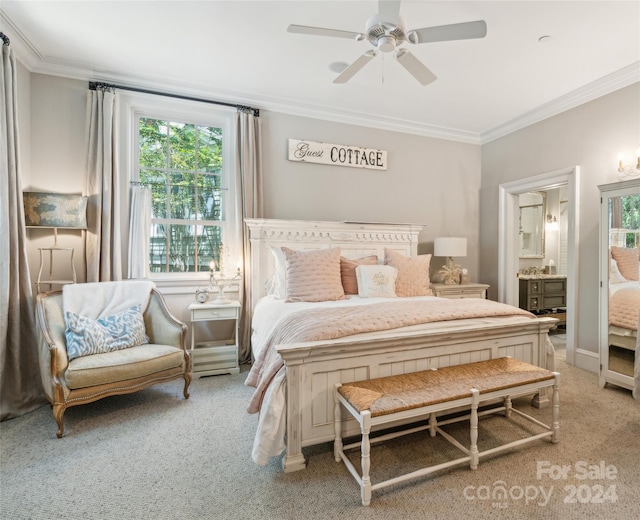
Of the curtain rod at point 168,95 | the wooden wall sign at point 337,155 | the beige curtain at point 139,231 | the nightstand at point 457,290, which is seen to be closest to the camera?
the curtain rod at point 168,95

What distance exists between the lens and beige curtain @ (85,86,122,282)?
9.89 feet

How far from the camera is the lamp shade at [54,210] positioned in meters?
2.67

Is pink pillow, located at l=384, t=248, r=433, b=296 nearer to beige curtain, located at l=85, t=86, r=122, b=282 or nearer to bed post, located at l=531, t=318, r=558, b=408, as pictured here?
bed post, located at l=531, t=318, r=558, b=408

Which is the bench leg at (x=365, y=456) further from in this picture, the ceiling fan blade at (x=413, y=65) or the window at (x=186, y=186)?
the window at (x=186, y=186)

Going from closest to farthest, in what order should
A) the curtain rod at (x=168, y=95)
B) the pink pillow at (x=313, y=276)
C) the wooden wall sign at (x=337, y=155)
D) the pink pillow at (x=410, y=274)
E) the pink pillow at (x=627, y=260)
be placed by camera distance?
the pink pillow at (x=627, y=260) → the pink pillow at (x=313, y=276) → the curtain rod at (x=168, y=95) → the pink pillow at (x=410, y=274) → the wooden wall sign at (x=337, y=155)

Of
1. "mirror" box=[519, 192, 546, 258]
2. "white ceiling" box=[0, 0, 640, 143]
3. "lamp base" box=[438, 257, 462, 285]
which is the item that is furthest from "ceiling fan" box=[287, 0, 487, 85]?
"mirror" box=[519, 192, 546, 258]

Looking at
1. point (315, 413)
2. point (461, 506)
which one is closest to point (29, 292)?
point (315, 413)

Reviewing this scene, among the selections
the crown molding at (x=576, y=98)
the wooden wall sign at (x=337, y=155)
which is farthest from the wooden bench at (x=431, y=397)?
the crown molding at (x=576, y=98)

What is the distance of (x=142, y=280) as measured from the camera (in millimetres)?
3111

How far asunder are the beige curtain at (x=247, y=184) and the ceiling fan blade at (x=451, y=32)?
2046 millimetres

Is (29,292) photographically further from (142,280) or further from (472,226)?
(472,226)

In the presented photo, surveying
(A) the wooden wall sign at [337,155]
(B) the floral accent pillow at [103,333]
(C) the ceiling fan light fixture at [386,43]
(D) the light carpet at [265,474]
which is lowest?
(D) the light carpet at [265,474]

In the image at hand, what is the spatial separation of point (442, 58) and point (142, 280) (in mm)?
3411

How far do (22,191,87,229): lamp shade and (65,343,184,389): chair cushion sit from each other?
121cm
